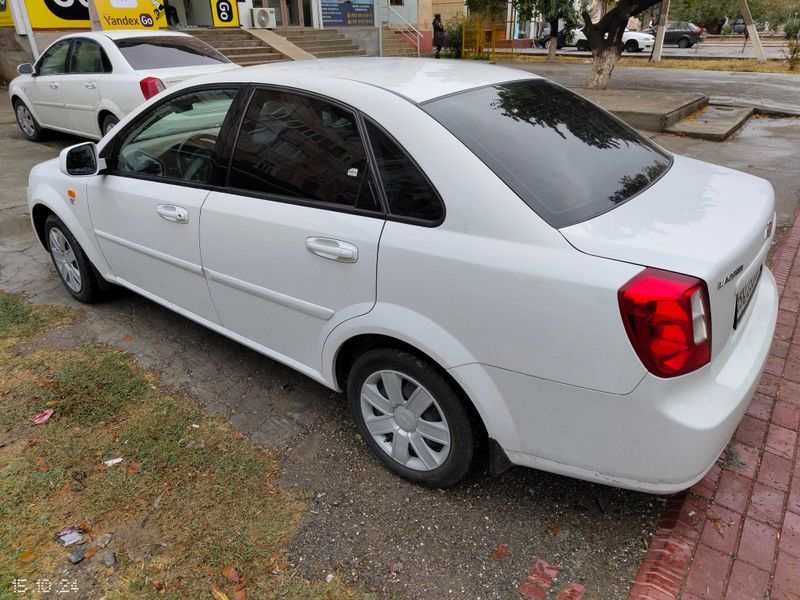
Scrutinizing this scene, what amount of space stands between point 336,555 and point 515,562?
691mm

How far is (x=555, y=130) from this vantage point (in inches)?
99.2

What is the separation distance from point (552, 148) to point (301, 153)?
109 cm

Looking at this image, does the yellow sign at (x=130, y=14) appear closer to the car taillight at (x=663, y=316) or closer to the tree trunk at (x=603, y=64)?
the tree trunk at (x=603, y=64)

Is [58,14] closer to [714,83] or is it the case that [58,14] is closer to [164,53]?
[164,53]

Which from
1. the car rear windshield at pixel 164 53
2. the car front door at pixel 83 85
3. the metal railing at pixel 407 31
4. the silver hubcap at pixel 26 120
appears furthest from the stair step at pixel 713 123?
→ the metal railing at pixel 407 31

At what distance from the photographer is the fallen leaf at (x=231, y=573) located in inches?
84.7

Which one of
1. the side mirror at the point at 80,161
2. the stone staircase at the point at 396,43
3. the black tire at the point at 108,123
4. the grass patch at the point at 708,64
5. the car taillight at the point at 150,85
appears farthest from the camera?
the stone staircase at the point at 396,43

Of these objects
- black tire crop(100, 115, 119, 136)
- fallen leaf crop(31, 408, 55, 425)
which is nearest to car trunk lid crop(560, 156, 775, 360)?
fallen leaf crop(31, 408, 55, 425)

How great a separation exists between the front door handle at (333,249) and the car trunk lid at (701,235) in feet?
2.74

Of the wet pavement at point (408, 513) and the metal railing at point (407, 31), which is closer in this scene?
the wet pavement at point (408, 513)

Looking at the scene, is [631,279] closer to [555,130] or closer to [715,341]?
[715,341]

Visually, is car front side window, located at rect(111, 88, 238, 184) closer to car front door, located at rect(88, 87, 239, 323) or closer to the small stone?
car front door, located at rect(88, 87, 239, 323)

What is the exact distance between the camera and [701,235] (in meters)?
1.98

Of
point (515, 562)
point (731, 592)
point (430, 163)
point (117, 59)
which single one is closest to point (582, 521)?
point (515, 562)
